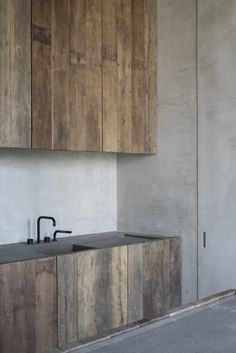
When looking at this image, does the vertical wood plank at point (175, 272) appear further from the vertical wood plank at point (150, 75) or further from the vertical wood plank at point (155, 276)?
the vertical wood plank at point (150, 75)

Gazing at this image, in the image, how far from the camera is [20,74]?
2707mm

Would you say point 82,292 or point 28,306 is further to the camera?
point 82,292

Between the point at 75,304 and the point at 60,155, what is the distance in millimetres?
1256

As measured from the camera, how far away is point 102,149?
10.5ft

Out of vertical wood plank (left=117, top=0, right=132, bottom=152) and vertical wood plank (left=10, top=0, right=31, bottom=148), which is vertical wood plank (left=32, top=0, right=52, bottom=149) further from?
vertical wood plank (left=117, top=0, right=132, bottom=152)

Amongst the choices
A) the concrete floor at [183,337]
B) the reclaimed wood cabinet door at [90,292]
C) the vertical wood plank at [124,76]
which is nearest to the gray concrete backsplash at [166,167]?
the vertical wood plank at [124,76]

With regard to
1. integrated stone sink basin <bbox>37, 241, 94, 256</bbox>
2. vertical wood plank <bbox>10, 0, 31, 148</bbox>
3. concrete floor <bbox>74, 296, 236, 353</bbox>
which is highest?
vertical wood plank <bbox>10, 0, 31, 148</bbox>

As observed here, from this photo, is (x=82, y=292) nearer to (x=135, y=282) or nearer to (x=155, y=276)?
(x=135, y=282)

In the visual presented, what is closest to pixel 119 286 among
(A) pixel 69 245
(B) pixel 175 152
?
(A) pixel 69 245

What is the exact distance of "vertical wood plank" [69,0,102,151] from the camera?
9.87 ft

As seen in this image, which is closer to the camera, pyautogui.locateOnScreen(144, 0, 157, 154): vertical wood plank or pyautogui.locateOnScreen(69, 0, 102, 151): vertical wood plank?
pyautogui.locateOnScreen(69, 0, 102, 151): vertical wood plank

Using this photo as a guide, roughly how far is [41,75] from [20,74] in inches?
6.1

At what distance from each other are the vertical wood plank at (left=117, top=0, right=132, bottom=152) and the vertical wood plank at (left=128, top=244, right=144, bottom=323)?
2.49 ft

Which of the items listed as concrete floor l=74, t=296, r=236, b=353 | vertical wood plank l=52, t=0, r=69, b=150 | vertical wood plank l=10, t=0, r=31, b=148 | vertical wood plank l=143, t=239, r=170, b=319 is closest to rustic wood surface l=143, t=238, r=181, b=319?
vertical wood plank l=143, t=239, r=170, b=319
